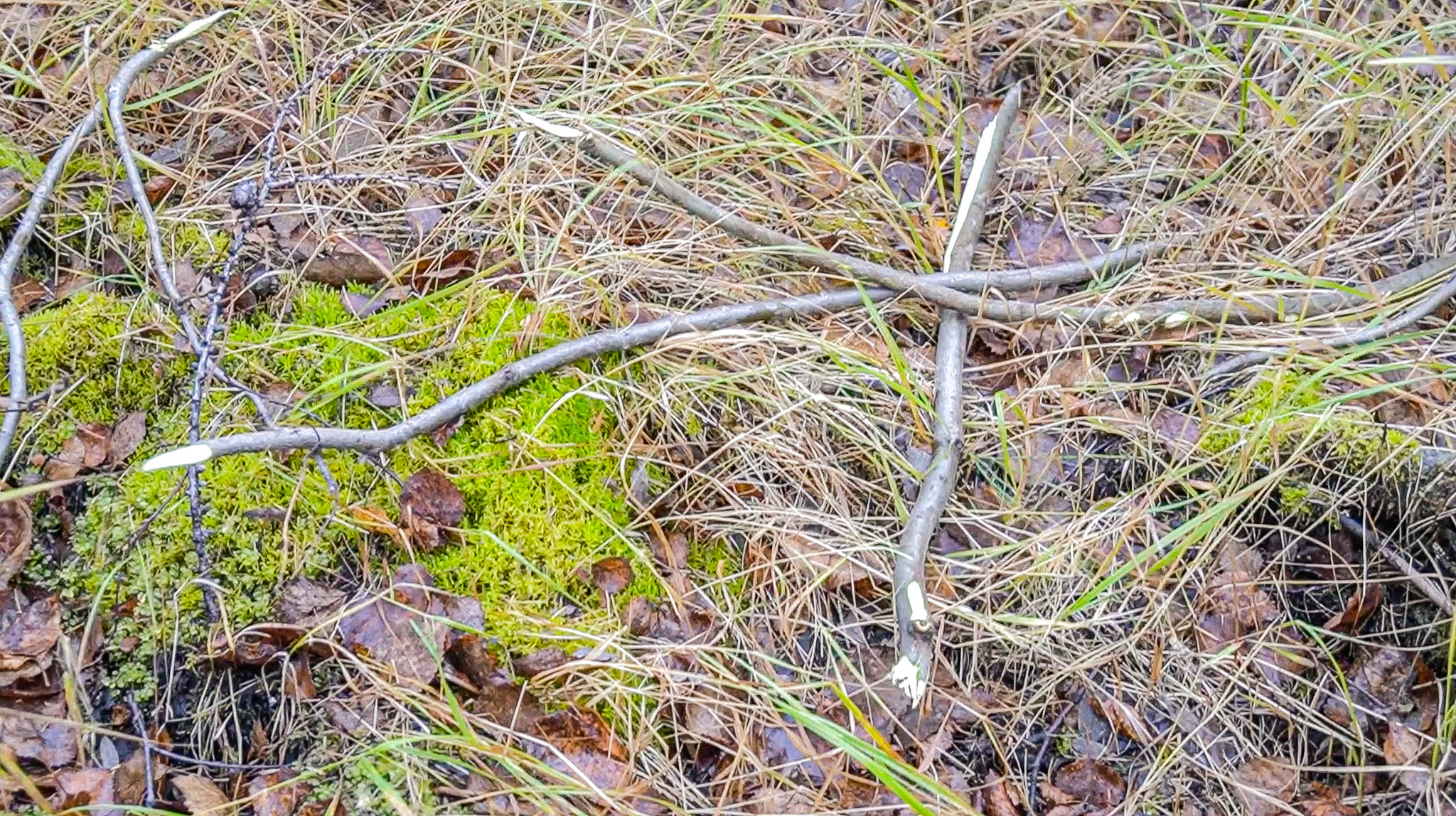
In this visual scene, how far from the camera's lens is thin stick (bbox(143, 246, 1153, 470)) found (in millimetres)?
1761

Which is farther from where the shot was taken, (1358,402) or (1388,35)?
(1388,35)

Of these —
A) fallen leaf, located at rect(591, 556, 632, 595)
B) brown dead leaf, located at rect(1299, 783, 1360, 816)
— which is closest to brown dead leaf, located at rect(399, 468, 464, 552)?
fallen leaf, located at rect(591, 556, 632, 595)

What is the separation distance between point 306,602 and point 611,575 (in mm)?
579

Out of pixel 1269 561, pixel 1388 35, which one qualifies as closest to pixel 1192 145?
pixel 1388 35

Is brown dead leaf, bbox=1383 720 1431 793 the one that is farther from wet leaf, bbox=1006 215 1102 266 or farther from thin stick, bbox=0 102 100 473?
thin stick, bbox=0 102 100 473

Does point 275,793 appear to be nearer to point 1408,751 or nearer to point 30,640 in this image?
point 30,640

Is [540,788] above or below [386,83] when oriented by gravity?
below

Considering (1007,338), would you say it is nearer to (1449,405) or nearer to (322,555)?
(1449,405)

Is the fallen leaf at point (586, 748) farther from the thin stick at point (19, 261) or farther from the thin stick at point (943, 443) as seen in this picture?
the thin stick at point (19, 261)

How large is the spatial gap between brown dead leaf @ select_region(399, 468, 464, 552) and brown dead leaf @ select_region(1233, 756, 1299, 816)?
64.7 inches

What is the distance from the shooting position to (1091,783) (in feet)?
6.17

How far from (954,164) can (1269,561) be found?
4.15 feet

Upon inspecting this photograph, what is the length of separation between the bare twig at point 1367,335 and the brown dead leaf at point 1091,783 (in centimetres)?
93

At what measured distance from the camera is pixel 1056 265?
2385 millimetres
